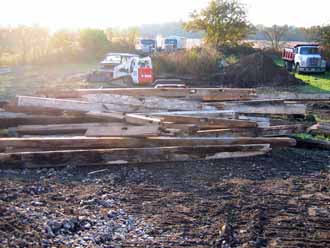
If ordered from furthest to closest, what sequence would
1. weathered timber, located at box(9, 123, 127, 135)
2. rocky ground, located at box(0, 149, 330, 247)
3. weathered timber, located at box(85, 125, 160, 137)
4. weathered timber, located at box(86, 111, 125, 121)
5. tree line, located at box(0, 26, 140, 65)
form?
1. tree line, located at box(0, 26, 140, 65)
2. weathered timber, located at box(86, 111, 125, 121)
3. weathered timber, located at box(9, 123, 127, 135)
4. weathered timber, located at box(85, 125, 160, 137)
5. rocky ground, located at box(0, 149, 330, 247)

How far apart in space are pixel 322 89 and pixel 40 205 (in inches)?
745

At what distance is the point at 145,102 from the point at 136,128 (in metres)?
2.17

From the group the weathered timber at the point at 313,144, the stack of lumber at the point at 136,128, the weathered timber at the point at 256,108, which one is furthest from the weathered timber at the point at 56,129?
the weathered timber at the point at 313,144

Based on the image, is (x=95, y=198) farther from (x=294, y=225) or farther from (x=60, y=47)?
(x=60, y=47)

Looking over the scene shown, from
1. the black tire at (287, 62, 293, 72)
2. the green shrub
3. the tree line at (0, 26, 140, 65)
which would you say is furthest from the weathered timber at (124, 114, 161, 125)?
the tree line at (0, 26, 140, 65)

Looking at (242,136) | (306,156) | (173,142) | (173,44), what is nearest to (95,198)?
(173,142)

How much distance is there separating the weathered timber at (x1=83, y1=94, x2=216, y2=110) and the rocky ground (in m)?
2.74

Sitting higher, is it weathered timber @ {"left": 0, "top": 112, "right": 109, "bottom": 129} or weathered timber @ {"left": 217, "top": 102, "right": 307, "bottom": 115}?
weathered timber @ {"left": 217, "top": 102, "right": 307, "bottom": 115}

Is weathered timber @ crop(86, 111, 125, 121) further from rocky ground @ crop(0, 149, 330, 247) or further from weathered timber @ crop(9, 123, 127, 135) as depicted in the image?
rocky ground @ crop(0, 149, 330, 247)

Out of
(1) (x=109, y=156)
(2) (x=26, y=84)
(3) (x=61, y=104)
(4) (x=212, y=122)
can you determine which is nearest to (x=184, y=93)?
(4) (x=212, y=122)

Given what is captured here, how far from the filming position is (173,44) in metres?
44.4

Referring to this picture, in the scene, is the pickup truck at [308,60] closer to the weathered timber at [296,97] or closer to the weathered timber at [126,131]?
the weathered timber at [296,97]

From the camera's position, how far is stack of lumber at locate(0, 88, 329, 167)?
736cm

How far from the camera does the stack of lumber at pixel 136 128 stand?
736 cm
